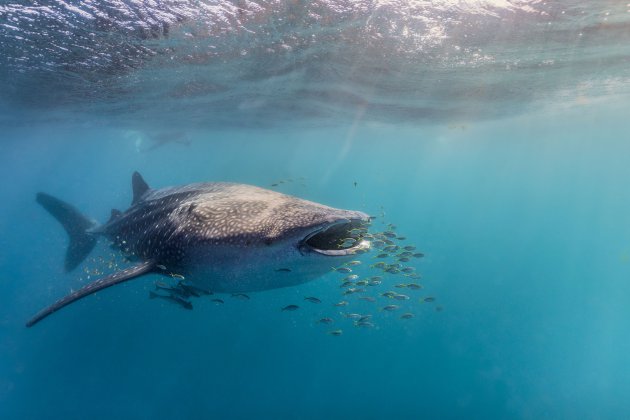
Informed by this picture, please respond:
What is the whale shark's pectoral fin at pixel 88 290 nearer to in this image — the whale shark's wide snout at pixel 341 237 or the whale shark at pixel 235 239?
the whale shark at pixel 235 239

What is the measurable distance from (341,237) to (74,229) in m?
9.66

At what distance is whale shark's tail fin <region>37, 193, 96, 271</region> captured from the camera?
431 inches

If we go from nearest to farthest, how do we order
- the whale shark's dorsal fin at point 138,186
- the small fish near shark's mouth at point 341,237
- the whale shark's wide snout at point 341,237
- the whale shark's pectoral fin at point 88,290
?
the whale shark's wide snout at point 341,237 → the small fish near shark's mouth at point 341,237 → the whale shark's pectoral fin at point 88,290 → the whale shark's dorsal fin at point 138,186

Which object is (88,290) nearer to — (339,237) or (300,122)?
(339,237)

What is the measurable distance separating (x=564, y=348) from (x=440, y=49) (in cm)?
3139

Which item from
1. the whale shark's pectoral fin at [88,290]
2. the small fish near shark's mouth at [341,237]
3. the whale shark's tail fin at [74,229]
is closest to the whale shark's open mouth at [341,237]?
the small fish near shark's mouth at [341,237]

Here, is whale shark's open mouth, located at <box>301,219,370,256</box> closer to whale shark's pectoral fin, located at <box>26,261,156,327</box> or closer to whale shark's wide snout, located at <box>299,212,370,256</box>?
whale shark's wide snout, located at <box>299,212,370,256</box>

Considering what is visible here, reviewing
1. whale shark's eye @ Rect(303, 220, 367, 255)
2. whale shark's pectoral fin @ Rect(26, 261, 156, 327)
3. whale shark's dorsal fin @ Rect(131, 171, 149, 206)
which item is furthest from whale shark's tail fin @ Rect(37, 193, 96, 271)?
whale shark's eye @ Rect(303, 220, 367, 255)

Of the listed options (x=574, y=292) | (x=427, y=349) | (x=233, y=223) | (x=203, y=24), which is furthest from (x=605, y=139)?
(x=233, y=223)

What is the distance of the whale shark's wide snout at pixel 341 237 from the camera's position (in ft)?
12.3

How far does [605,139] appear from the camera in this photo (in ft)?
149

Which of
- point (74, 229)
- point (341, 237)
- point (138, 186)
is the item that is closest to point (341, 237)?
point (341, 237)

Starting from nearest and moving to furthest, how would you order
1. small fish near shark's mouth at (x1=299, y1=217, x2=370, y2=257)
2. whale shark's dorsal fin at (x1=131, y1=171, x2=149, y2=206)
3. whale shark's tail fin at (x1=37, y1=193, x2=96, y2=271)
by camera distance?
small fish near shark's mouth at (x1=299, y1=217, x2=370, y2=257) < whale shark's dorsal fin at (x1=131, y1=171, x2=149, y2=206) < whale shark's tail fin at (x1=37, y1=193, x2=96, y2=271)

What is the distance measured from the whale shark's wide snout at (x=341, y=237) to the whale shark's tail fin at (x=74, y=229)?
348 inches
